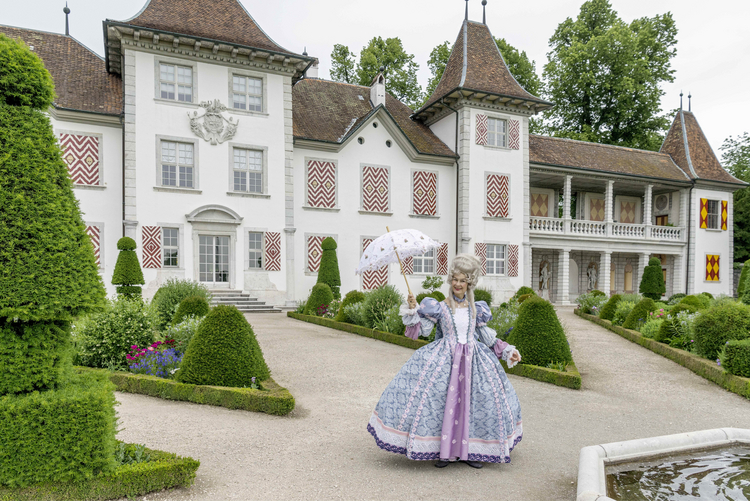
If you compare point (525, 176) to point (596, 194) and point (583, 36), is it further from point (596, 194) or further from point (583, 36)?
point (583, 36)

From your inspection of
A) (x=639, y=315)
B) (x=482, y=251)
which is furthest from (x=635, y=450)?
(x=482, y=251)

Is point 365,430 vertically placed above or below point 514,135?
below

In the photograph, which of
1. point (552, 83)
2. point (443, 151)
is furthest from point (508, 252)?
point (552, 83)

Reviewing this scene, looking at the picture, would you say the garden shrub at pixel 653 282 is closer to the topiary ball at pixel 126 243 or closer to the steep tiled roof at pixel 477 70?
the steep tiled roof at pixel 477 70

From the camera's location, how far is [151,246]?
16.1m

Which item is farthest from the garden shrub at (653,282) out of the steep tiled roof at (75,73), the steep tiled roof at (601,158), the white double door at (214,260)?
the steep tiled roof at (75,73)

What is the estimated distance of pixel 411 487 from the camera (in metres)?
3.66

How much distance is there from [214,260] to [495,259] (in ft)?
35.0

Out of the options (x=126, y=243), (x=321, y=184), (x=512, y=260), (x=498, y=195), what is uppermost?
(x=321, y=184)

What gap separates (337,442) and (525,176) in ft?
61.6

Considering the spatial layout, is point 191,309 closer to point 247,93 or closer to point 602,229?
point 247,93

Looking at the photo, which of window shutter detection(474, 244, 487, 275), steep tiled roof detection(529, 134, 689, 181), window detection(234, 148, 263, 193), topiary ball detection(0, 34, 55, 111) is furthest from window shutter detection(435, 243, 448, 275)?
topiary ball detection(0, 34, 55, 111)

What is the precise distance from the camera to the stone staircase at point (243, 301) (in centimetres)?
1642

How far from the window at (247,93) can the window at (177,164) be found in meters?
2.14
